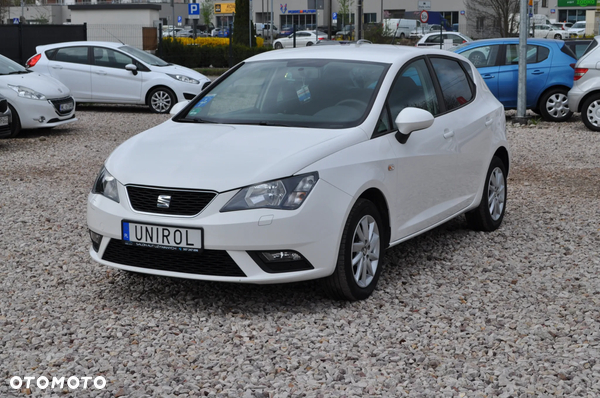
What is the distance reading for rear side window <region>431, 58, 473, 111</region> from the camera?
616 cm

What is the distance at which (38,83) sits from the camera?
43.9 ft

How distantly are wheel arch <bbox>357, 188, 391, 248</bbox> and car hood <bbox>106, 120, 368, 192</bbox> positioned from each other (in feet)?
1.09

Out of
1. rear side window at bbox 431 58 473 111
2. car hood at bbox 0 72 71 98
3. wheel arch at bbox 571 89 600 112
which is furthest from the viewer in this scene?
wheel arch at bbox 571 89 600 112

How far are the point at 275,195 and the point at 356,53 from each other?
72.9 inches

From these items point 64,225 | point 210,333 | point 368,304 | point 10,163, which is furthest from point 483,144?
point 10,163

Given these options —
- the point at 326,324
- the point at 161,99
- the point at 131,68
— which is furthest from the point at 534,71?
the point at 326,324

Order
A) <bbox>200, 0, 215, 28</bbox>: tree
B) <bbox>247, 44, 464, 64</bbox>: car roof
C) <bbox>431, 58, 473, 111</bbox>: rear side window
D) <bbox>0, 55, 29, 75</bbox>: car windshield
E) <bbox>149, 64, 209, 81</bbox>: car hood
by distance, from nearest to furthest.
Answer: <bbox>247, 44, 464, 64</bbox>: car roof → <bbox>431, 58, 473, 111</bbox>: rear side window → <bbox>0, 55, 29, 75</bbox>: car windshield → <bbox>149, 64, 209, 81</bbox>: car hood → <bbox>200, 0, 215, 28</bbox>: tree

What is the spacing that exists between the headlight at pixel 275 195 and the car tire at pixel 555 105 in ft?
38.1

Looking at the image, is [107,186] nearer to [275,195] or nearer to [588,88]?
[275,195]

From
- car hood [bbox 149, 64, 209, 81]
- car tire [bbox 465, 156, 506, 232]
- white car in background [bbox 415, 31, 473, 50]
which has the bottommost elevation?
car tire [bbox 465, 156, 506, 232]

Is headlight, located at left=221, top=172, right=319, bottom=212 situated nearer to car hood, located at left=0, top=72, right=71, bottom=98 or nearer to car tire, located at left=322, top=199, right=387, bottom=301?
car tire, located at left=322, top=199, right=387, bottom=301

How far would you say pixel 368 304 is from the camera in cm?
492

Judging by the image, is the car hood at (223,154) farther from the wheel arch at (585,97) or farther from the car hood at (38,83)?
the wheel arch at (585,97)

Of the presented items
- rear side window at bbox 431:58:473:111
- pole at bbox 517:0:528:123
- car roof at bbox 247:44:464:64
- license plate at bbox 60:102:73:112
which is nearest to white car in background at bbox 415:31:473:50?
Result: pole at bbox 517:0:528:123
